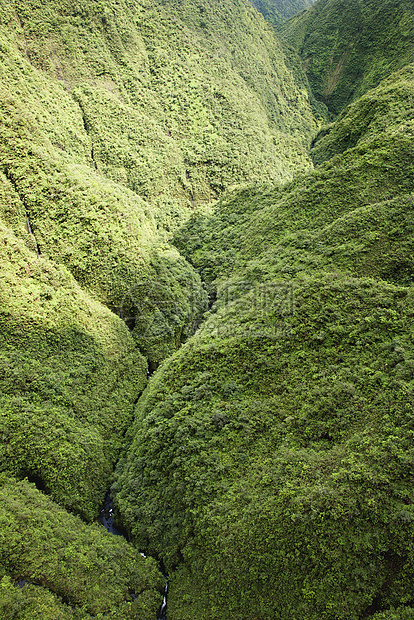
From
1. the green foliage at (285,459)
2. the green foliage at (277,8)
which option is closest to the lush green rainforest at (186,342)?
the green foliage at (285,459)

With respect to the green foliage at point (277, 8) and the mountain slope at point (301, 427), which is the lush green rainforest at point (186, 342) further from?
the green foliage at point (277, 8)

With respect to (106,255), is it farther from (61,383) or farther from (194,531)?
(194,531)

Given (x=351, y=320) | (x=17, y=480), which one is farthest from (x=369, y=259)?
(x=17, y=480)

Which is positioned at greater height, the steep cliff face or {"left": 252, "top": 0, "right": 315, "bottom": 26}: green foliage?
{"left": 252, "top": 0, "right": 315, "bottom": 26}: green foliage

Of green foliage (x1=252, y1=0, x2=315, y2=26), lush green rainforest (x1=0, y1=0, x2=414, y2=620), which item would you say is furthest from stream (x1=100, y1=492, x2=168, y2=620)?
green foliage (x1=252, y1=0, x2=315, y2=26)

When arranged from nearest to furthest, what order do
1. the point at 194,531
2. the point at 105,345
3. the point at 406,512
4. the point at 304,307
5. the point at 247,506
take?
A: 1. the point at 406,512
2. the point at 247,506
3. the point at 194,531
4. the point at 304,307
5. the point at 105,345

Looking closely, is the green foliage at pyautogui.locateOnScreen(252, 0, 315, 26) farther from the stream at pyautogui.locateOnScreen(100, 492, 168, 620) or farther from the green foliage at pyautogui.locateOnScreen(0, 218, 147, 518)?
the stream at pyautogui.locateOnScreen(100, 492, 168, 620)

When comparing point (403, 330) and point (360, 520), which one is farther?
point (403, 330)
